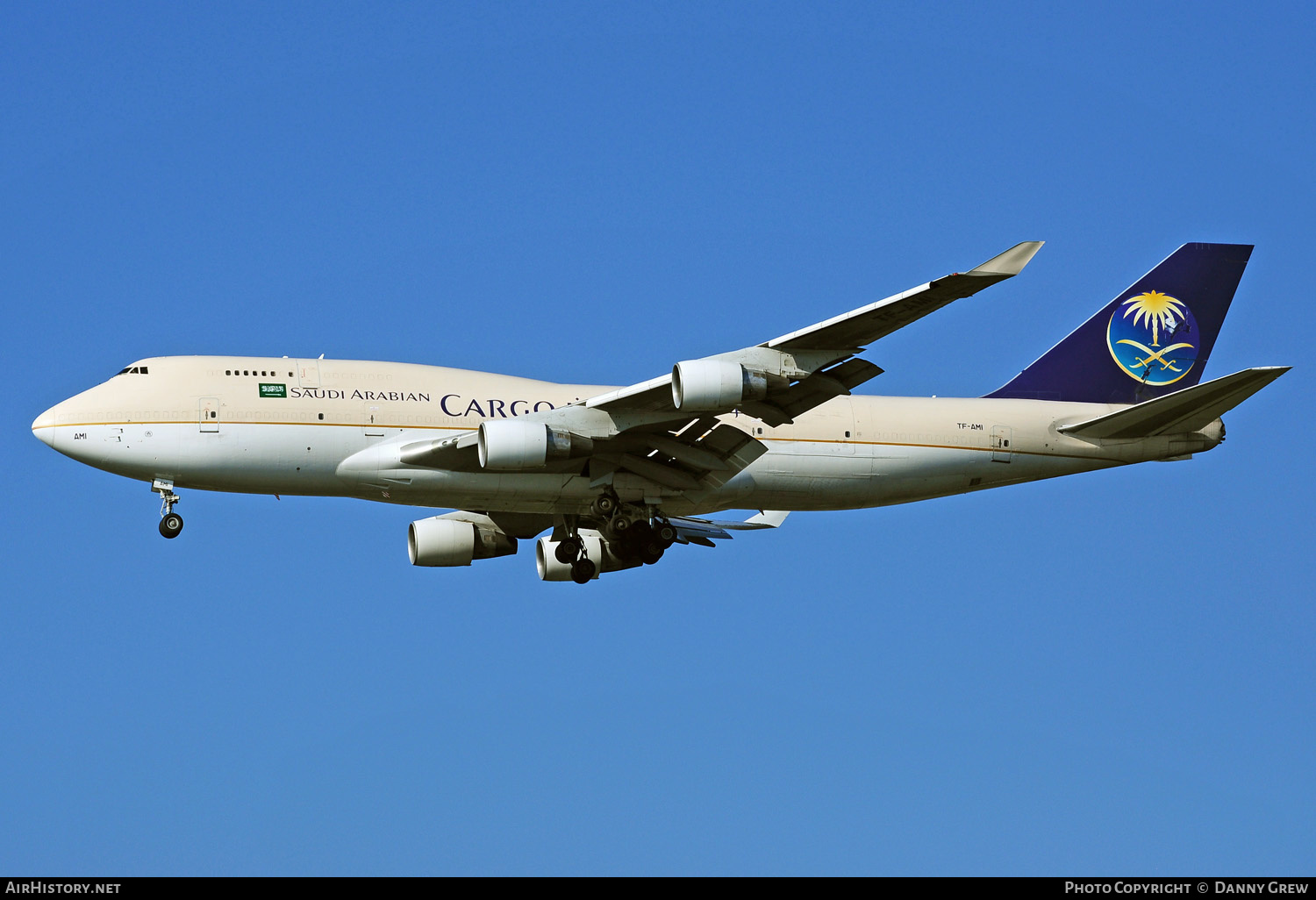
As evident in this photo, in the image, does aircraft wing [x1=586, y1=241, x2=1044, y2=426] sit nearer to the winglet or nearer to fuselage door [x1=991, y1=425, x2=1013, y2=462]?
the winglet

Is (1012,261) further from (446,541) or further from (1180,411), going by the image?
(446,541)

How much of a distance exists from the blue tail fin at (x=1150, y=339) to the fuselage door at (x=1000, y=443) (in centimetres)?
196

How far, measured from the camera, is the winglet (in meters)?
27.1

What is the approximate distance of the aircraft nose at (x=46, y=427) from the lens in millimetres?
33406

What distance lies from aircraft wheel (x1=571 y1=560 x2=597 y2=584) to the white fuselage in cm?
187

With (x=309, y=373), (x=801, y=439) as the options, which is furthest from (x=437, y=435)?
(x=801, y=439)

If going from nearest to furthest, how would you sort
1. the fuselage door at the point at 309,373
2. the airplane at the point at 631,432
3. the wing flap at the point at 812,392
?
the wing flap at the point at 812,392 < the airplane at the point at 631,432 < the fuselage door at the point at 309,373

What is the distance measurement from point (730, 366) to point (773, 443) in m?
5.69

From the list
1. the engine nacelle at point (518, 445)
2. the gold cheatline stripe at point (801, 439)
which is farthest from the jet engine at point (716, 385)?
the gold cheatline stripe at point (801, 439)

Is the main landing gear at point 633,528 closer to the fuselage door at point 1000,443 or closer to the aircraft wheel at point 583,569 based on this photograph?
the aircraft wheel at point 583,569

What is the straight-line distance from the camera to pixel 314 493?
111 feet

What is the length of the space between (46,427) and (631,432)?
1275 centimetres

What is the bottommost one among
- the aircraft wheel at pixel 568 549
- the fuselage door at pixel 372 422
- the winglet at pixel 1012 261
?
the aircraft wheel at pixel 568 549

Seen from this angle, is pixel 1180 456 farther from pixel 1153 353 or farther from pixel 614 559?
pixel 614 559
